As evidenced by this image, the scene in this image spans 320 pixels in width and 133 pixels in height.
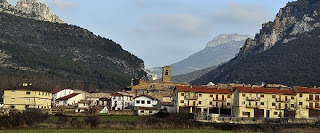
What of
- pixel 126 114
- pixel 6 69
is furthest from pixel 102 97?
pixel 6 69

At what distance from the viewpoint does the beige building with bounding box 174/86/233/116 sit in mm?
103000

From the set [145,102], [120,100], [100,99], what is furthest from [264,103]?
[100,99]

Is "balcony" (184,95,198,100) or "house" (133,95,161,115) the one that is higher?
"balcony" (184,95,198,100)

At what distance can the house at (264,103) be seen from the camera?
101 metres

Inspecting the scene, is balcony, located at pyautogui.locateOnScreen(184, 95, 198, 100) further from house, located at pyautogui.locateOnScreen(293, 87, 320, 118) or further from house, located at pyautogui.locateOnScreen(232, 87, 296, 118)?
house, located at pyautogui.locateOnScreen(293, 87, 320, 118)

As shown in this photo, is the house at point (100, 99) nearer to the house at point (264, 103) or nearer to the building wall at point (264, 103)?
the house at point (264, 103)

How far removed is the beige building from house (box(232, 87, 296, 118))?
2352mm

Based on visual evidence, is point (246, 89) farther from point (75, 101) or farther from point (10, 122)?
point (10, 122)

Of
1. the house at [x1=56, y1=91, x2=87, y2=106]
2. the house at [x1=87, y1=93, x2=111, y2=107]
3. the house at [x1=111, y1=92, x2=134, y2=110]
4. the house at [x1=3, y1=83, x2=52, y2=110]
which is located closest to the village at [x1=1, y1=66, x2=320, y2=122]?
the house at [x1=3, y1=83, x2=52, y2=110]

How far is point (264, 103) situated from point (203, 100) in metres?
11.1

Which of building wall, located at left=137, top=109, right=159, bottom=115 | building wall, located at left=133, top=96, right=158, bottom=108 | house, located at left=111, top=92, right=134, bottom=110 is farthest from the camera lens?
house, located at left=111, top=92, right=134, bottom=110

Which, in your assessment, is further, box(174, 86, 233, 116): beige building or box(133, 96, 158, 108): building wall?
box(133, 96, 158, 108): building wall

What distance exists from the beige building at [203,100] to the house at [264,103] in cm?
235

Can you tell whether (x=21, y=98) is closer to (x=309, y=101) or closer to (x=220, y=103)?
(x=220, y=103)
